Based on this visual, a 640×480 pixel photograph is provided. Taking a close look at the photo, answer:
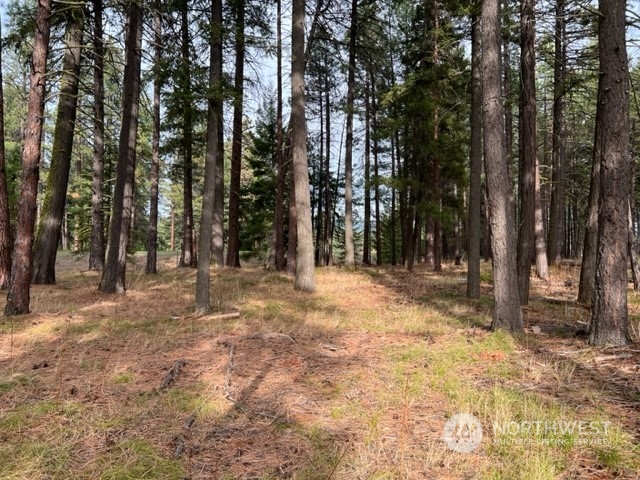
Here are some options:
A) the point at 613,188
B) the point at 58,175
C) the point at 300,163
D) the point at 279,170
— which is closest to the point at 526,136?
the point at 613,188

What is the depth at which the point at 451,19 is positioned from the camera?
12.9 metres

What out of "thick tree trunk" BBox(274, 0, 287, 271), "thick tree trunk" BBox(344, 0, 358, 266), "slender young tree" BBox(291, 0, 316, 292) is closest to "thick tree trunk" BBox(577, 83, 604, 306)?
"slender young tree" BBox(291, 0, 316, 292)

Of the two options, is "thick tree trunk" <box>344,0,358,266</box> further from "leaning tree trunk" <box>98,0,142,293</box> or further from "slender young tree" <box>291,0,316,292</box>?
"leaning tree trunk" <box>98,0,142,293</box>

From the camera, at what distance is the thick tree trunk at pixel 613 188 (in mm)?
5105

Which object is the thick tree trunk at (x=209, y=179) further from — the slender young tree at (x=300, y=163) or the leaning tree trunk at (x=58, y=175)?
the leaning tree trunk at (x=58, y=175)

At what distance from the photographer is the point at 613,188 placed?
5.21 metres

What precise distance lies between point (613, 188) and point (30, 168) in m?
9.43

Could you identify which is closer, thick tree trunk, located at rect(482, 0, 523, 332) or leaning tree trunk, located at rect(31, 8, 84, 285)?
thick tree trunk, located at rect(482, 0, 523, 332)

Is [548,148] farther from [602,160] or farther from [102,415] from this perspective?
[102,415]

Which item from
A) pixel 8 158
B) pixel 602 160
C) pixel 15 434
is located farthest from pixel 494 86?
pixel 8 158

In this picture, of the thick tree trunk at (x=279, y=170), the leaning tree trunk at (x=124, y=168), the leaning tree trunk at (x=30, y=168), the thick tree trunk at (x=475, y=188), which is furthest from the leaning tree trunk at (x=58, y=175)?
the thick tree trunk at (x=475, y=188)

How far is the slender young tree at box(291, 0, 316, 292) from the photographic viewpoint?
34.5ft

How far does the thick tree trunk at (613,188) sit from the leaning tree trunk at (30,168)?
9098mm

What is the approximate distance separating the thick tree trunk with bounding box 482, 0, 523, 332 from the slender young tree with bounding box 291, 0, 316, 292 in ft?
17.2
